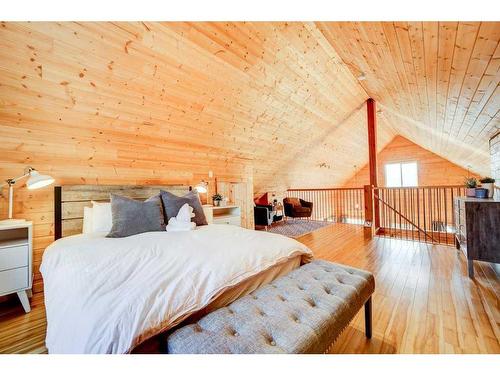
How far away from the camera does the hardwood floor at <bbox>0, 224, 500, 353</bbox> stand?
141 centimetres

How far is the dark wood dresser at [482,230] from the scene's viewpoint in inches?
87.0

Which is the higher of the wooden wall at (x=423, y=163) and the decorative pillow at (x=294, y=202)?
the wooden wall at (x=423, y=163)

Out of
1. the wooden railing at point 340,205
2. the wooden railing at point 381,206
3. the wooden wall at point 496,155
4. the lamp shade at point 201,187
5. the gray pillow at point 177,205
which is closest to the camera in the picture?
the gray pillow at point 177,205

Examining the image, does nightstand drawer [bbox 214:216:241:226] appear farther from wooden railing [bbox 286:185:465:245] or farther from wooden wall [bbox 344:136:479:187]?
wooden wall [bbox 344:136:479:187]

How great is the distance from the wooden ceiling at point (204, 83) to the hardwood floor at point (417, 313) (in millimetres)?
1596

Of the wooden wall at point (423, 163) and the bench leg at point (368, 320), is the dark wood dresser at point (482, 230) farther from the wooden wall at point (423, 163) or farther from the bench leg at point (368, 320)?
the wooden wall at point (423, 163)

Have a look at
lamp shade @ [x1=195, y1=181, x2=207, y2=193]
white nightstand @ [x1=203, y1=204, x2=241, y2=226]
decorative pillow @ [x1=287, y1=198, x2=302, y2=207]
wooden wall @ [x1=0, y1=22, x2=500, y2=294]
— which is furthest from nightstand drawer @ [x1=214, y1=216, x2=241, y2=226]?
decorative pillow @ [x1=287, y1=198, x2=302, y2=207]

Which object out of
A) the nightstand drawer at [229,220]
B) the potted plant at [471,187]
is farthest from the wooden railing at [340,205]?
the potted plant at [471,187]

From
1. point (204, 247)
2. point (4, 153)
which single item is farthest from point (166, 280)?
point (4, 153)

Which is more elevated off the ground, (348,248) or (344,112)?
(344,112)

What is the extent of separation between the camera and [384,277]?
2.41m
